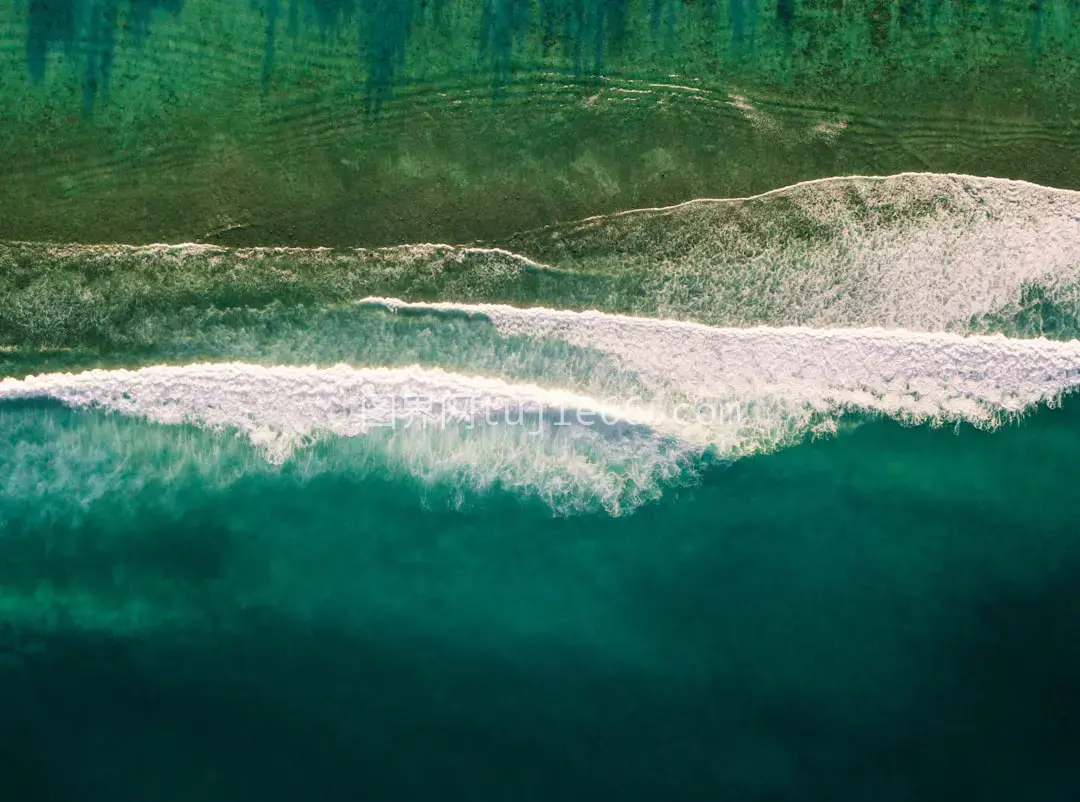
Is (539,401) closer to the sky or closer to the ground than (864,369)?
closer to the ground

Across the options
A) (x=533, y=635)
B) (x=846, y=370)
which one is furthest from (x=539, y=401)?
(x=846, y=370)

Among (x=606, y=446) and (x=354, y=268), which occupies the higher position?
(x=354, y=268)

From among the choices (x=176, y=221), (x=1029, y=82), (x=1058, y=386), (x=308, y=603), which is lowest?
(x=308, y=603)

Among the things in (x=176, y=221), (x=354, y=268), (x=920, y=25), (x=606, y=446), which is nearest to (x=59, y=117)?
(x=176, y=221)

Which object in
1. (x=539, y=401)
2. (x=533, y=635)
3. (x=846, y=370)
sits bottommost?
(x=533, y=635)

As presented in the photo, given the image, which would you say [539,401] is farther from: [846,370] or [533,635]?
[846,370]

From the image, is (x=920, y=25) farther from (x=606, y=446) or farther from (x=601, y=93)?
(x=606, y=446)
